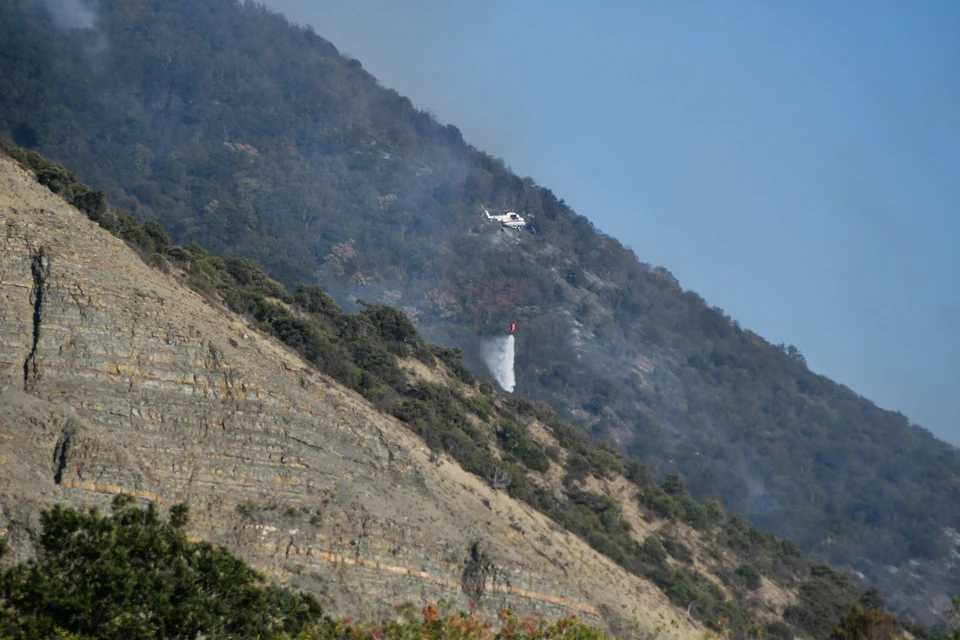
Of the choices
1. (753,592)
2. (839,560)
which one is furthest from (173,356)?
(839,560)

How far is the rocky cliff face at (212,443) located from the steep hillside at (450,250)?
56842 mm

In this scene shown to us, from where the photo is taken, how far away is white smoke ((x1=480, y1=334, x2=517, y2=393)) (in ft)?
311

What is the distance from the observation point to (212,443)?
30.6 m

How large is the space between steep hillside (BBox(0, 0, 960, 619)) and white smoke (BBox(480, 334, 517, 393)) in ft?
5.25

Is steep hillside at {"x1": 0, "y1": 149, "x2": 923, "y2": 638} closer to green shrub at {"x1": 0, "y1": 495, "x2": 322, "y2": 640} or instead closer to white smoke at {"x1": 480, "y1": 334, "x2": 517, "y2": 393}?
green shrub at {"x1": 0, "y1": 495, "x2": 322, "y2": 640}

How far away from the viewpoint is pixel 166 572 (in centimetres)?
2167

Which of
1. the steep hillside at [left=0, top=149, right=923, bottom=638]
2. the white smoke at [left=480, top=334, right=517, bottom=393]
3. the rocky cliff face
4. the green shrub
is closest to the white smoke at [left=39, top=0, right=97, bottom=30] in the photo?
the white smoke at [left=480, top=334, right=517, bottom=393]

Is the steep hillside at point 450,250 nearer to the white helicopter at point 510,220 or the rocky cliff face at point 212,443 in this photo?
the white helicopter at point 510,220

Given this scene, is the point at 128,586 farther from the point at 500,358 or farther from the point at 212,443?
the point at 500,358

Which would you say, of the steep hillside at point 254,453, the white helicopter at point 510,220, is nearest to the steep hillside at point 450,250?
the white helicopter at point 510,220

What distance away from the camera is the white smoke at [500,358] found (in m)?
94.9

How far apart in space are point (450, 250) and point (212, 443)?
90138 millimetres

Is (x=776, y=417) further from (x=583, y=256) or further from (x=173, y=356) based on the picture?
(x=173, y=356)

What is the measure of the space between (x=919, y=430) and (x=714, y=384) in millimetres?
40688
